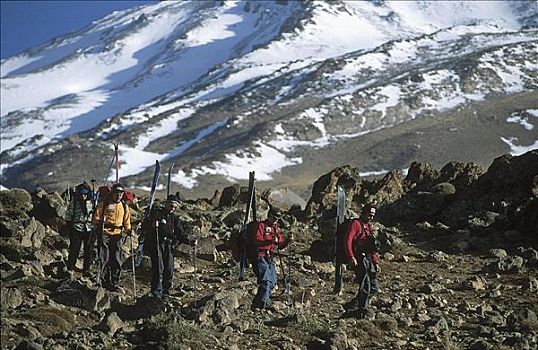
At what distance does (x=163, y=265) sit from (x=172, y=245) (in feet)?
1.20

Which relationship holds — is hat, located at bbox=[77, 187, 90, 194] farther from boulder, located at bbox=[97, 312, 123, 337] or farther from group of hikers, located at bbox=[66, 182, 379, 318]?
boulder, located at bbox=[97, 312, 123, 337]

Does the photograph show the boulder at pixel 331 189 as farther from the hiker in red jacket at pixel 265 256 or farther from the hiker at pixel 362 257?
the hiker at pixel 362 257

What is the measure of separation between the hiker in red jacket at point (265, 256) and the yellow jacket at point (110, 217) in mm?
2520

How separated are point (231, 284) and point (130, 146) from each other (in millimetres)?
156297

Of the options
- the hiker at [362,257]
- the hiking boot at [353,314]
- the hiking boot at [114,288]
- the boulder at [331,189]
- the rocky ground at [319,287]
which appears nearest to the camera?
the rocky ground at [319,287]

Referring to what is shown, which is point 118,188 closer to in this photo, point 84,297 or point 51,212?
point 84,297

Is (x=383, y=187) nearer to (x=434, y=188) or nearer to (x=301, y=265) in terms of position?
(x=434, y=188)

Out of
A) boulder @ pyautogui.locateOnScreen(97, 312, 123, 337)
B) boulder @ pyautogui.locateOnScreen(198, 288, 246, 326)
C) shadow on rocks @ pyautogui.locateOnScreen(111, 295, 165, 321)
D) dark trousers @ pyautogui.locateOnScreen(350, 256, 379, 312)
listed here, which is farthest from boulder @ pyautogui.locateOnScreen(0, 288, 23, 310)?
dark trousers @ pyautogui.locateOnScreen(350, 256, 379, 312)

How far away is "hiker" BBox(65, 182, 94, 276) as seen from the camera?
506 inches

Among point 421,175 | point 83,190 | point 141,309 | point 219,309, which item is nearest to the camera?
point 219,309

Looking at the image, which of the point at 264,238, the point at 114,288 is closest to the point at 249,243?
the point at 264,238

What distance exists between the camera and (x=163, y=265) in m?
11.2

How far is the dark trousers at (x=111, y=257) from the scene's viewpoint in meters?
11.8

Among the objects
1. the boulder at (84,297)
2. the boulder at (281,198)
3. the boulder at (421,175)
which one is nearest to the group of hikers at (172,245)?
the boulder at (84,297)
